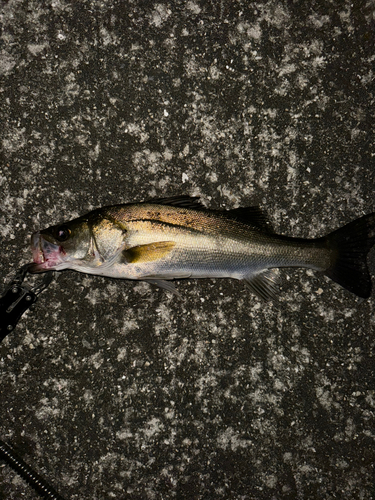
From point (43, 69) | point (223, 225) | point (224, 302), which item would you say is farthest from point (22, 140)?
point (224, 302)

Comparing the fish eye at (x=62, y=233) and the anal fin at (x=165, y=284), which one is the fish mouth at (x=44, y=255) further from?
the anal fin at (x=165, y=284)

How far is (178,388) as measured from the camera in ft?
10.5

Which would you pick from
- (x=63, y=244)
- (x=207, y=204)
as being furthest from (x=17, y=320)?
(x=207, y=204)

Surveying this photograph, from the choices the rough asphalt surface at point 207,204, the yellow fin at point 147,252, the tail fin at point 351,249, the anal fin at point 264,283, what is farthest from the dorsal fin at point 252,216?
the yellow fin at point 147,252

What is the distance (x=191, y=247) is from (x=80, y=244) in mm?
795

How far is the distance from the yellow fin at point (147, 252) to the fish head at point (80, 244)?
0.26ft

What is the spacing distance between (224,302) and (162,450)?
1.31m

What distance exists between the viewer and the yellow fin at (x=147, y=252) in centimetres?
280

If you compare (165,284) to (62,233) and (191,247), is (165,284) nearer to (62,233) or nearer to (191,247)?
(191,247)

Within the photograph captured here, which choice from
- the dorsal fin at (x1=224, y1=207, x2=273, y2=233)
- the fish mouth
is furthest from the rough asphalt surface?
the fish mouth

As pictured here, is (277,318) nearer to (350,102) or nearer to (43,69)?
(350,102)

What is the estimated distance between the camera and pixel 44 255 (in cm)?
279

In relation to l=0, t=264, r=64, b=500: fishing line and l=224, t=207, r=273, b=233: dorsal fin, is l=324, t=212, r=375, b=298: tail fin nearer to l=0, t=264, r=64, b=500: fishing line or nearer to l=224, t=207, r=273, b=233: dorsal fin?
l=224, t=207, r=273, b=233: dorsal fin

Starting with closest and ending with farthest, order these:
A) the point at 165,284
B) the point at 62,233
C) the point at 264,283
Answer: the point at 62,233
the point at 165,284
the point at 264,283
